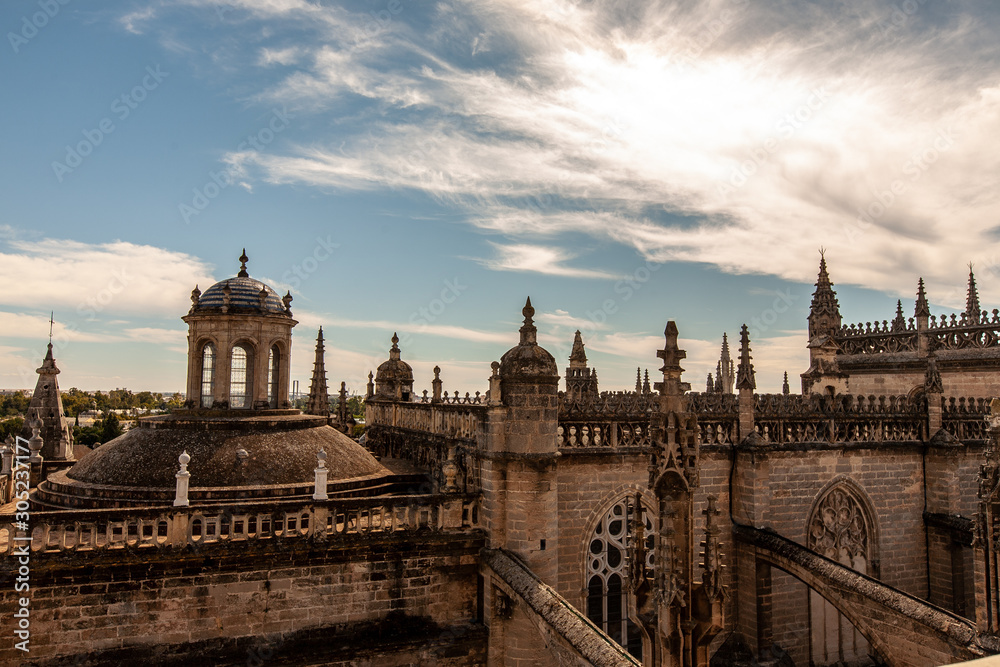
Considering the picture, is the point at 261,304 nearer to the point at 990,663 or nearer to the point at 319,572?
the point at 319,572

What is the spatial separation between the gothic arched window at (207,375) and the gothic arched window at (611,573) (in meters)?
10.4

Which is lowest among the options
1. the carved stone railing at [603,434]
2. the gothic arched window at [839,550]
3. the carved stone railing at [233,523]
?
the gothic arched window at [839,550]

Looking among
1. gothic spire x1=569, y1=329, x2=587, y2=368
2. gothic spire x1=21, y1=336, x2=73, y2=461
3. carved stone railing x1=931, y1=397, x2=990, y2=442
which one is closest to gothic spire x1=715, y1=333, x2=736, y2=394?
gothic spire x1=569, y1=329, x2=587, y2=368

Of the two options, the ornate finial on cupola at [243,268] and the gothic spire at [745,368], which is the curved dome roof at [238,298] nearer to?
the ornate finial on cupola at [243,268]

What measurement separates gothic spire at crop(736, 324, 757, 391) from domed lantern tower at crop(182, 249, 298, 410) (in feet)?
41.0

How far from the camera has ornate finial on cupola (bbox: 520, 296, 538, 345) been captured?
15266 millimetres

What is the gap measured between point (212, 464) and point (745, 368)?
1381 cm

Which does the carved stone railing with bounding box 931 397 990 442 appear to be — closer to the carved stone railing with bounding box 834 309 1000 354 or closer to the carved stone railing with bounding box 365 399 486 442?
the carved stone railing with bounding box 834 309 1000 354

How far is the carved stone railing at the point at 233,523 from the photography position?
38.4 ft

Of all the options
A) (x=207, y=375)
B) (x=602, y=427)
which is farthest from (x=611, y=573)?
(x=207, y=375)

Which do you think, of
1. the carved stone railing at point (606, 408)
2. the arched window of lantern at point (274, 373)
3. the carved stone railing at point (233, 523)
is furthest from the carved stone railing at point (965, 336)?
the arched window of lantern at point (274, 373)

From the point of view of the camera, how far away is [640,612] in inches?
324

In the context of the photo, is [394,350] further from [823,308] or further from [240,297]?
[823,308]

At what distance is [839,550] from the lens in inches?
755
